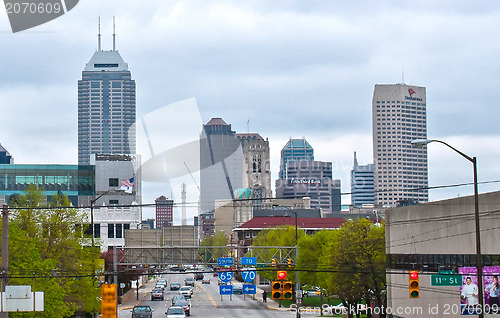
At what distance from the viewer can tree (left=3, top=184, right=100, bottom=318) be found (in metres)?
55.4

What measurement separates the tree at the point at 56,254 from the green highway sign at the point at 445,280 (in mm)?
22766

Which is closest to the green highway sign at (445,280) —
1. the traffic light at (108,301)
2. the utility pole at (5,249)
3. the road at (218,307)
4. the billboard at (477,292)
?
the billboard at (477,292)

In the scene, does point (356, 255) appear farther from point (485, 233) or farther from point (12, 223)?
point (12, 223)

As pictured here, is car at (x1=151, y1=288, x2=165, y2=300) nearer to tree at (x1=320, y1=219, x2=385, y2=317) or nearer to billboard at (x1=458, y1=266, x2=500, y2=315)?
tree at (x1=320, y1=219, x2=385, y2=317)

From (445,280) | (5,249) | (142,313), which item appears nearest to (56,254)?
(142,313)

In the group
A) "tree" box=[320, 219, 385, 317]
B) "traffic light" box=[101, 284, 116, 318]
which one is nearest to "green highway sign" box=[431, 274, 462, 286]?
"traffic light" box=[101, 284, 116, 318]

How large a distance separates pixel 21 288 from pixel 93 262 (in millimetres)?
27310

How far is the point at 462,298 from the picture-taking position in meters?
53.3

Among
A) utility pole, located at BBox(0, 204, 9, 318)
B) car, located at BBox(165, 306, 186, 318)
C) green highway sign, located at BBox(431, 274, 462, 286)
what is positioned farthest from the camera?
car, located at BBox(165, 306, 186, 318)

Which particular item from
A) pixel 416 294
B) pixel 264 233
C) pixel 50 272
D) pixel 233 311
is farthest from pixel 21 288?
pixel 264 233

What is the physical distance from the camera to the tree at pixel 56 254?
5536 cm

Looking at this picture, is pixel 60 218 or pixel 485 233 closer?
pixel 485 233

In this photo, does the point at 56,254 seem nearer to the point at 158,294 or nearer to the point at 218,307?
the point at 218,307

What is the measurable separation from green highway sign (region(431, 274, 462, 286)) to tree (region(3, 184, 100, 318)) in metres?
22.8
